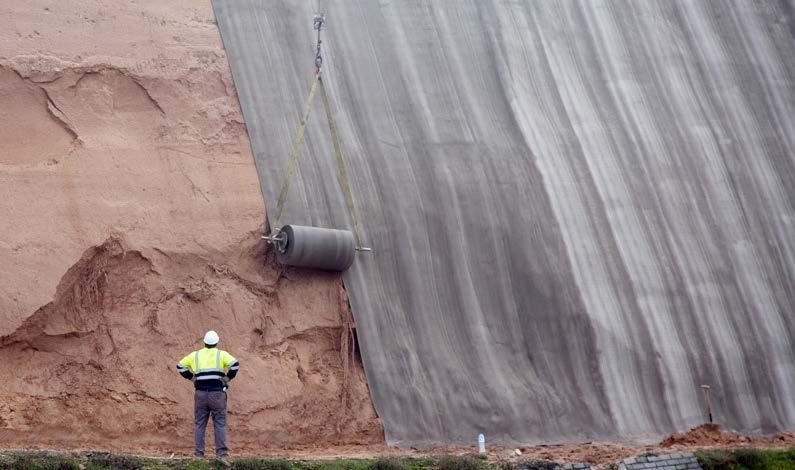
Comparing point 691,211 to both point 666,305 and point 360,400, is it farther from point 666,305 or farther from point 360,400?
point 360,400

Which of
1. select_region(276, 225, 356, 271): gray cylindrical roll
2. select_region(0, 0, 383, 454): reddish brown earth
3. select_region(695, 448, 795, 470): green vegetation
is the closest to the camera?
select_region(0, 0, 383, 454): reddish brown earth

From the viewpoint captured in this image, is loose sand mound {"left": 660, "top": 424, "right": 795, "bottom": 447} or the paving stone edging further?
loose sand mound {"left": 660, "top": 424, "right": 795, "bottom": 447}

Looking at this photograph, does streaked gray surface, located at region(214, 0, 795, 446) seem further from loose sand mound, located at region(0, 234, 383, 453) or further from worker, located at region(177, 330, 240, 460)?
worker, located at region(177, 330, 240, 460)

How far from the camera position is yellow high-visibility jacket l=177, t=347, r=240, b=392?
10141 mm

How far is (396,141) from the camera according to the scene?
13734 millimetres

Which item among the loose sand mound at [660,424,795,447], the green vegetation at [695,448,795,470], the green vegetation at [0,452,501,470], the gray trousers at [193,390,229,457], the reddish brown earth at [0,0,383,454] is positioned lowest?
the green vegetation at [695,448,795,470]

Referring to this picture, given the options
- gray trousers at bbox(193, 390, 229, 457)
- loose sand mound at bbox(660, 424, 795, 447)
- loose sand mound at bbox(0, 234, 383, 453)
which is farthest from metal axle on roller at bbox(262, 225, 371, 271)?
loose sand mound at bbox(660, 424, 795, 447)

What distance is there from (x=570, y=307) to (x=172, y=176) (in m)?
4.82

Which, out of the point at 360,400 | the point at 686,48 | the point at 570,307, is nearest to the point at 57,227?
the point at 360,400

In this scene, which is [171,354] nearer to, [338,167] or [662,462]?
[338,167]

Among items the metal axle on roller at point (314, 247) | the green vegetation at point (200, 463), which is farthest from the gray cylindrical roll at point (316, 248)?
the green vegetation at point (200, 463)

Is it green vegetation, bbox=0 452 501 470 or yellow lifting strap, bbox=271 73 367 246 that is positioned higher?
yellow lifting strap, bbox=271 73 367 246

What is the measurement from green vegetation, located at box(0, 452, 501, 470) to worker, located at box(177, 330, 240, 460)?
0.72 m

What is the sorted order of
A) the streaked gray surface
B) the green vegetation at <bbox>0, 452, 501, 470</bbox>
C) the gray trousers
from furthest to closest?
the streaked gray surface < the gray trousers < the green vegetation at <bbox>0, 452, 501, 470</bbox>
